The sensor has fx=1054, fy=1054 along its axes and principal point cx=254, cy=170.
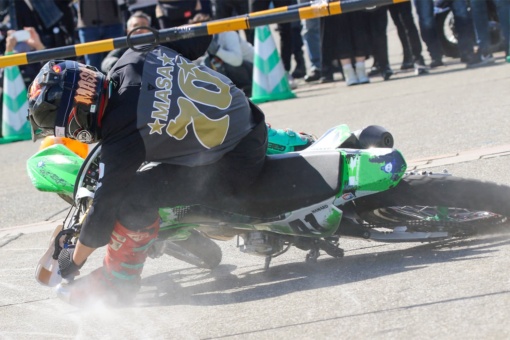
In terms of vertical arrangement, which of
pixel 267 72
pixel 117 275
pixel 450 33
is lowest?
pixel 117 275

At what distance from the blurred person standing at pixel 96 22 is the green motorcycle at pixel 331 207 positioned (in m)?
7.14

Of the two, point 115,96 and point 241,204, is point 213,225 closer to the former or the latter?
point 241,204

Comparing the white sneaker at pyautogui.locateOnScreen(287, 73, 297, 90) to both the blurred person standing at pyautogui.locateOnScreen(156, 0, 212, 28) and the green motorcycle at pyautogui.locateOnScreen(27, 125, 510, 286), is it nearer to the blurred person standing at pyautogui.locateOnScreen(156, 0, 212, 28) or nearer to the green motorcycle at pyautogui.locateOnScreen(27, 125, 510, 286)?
the blurred person standing at pyautogui.locateOnScreen(156, 0, 212, 28)

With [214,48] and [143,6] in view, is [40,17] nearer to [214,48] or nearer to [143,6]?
[143,6]

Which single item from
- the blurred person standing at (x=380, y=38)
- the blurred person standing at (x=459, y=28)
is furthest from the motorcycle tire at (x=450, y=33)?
the blurred person standing at (x=380, y=38)

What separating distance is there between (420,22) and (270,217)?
7.81 metres

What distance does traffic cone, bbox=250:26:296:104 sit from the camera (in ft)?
40.2

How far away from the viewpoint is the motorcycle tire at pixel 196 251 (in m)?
5.54

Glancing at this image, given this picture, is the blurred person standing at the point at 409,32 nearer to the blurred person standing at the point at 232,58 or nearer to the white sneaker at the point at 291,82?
the white sneaker at the point at 291,82

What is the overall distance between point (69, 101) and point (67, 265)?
0.83 metres

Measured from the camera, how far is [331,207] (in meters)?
5.02

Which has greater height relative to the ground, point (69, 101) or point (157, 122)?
point (69, 101)

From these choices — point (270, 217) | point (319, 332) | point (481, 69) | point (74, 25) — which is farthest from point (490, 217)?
point (74, 25)

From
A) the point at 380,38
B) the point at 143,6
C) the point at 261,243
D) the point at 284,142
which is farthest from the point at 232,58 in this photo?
the point at 261,243
